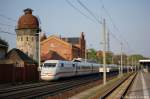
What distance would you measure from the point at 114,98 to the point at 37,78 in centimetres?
2864

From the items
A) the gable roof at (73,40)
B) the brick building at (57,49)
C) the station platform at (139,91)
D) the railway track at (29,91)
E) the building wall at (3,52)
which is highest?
the gable roof at (73,40)

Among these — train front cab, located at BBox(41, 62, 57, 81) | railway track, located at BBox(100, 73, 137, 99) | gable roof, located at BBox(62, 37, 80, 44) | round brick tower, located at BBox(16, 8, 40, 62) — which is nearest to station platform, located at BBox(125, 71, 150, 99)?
railway track, located at BBox(100, 73, 137, 99)

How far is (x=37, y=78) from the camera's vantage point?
157 ft

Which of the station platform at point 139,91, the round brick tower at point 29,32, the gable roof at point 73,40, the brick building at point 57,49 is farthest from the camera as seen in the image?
the gable roof at point 73,40

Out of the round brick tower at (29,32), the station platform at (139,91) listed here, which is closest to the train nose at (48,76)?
the station platform at (139,91)

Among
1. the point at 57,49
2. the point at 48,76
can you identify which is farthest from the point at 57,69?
the point at 57,49

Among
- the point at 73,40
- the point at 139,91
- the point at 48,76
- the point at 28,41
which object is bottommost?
the point at 139,91

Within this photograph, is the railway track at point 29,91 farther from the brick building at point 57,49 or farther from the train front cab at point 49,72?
the brick building at point 57,49

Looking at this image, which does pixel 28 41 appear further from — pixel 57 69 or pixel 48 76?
pixel 48 76

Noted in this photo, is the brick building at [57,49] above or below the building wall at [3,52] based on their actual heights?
above

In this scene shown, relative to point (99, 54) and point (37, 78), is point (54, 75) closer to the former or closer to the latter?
point (37, 78)

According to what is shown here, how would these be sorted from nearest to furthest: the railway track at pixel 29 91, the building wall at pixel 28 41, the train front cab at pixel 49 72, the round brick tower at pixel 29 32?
the railway track at pixel 29 91
the train front cab at pixel 49 72
the building wall at pixel 28 41
the round brick tower at pixel 29 32

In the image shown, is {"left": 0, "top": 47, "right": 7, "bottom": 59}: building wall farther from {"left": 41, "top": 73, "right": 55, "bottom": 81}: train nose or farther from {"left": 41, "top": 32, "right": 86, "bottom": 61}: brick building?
{"left": 41, "top": 32, "right": 86, "bottom": 61}: brick building

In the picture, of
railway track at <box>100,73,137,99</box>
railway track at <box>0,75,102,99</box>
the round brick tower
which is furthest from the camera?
the round brick tower
